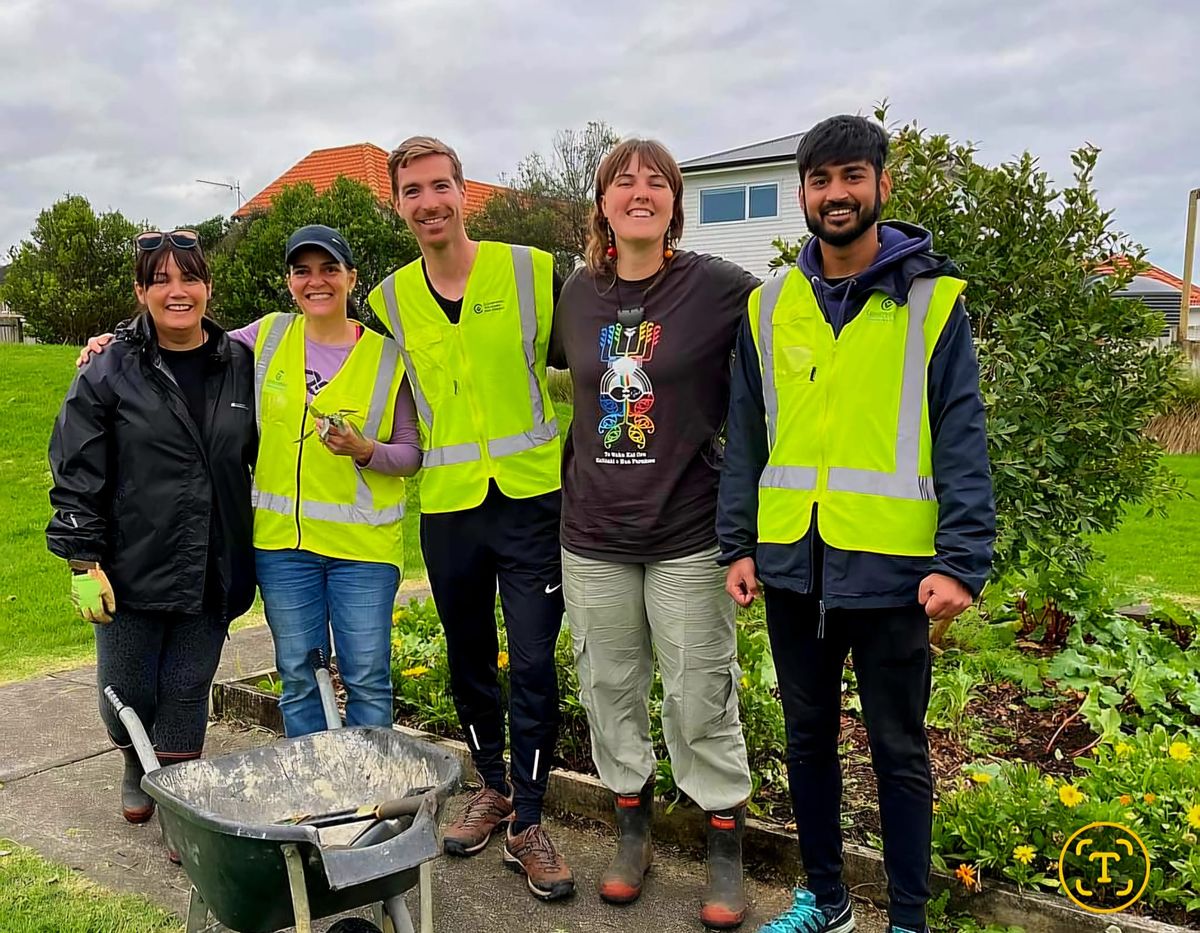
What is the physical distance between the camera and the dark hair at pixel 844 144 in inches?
106

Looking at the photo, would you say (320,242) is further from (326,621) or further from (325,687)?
(325,687)

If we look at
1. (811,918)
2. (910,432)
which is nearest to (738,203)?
(910,432)

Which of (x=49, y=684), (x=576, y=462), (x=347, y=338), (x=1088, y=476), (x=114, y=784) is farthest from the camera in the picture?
(x=49, y=684)

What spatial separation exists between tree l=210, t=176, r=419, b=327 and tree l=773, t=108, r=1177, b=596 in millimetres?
16117

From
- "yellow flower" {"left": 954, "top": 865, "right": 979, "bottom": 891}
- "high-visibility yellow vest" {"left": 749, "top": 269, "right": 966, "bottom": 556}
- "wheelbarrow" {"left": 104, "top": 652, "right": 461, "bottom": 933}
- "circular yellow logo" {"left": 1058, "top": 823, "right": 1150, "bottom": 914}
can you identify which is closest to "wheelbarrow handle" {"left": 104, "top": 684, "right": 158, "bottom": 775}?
"wheelbarrow" {"left": 104, "top": 652, "right": 461, "bottom": 933}

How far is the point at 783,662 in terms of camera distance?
2951mm

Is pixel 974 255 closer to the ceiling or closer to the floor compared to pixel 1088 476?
closer to the ceiling

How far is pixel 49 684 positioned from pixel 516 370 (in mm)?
3801

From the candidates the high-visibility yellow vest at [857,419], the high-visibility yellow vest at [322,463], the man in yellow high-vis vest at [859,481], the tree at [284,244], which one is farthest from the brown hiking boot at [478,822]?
the tree at [284,244]

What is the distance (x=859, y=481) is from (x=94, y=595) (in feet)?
7.94

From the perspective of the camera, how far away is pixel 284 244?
19.2 metres

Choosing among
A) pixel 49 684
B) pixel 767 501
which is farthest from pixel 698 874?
pixel 49 684

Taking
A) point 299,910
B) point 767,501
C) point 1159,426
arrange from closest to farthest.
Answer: point 299,910 → point 767,501 → point 1159,426

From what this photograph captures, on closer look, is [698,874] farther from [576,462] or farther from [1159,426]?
[1159,426]
